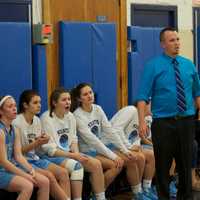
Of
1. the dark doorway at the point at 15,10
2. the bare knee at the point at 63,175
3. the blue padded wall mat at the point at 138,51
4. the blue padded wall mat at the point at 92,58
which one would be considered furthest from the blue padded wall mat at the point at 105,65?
the bare knee at the point at 63,175

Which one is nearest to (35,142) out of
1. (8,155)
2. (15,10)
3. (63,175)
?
(8,155)

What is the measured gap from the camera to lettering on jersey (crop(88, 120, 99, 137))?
17.6 feet

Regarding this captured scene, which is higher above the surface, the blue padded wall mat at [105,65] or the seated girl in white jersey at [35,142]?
the blue padded wall mat at [105,65]

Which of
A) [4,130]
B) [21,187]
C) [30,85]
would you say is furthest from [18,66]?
[21,187]

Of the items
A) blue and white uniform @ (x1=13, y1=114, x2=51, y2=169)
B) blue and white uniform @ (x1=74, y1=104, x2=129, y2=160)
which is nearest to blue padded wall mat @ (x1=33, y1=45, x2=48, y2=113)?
blue and white uniform @ (x1=74, y1=104, x2=129, y2=160)

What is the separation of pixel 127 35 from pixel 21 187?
9.49ft

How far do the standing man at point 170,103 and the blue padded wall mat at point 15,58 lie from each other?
1340 mm

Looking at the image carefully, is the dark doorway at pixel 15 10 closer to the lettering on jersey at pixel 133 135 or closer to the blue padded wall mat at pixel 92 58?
the blue padded wall mat at pixel 92 58

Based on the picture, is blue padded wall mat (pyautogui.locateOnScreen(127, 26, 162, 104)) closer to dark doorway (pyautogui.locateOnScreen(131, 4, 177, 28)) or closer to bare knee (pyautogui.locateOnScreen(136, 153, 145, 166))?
dark doorway (pyautogui.locateOnScreen(131, 4, 177, 28))

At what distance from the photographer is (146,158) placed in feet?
18.4

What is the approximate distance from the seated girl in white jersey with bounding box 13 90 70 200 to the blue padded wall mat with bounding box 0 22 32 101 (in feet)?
1.26

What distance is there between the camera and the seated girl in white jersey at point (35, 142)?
4574mm

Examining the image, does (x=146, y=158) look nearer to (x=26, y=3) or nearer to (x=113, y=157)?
(x=113, y=157)

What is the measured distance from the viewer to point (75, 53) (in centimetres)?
594
